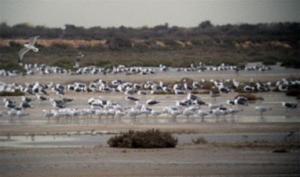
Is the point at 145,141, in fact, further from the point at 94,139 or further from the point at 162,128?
the point at 162,128

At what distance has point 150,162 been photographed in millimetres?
20266

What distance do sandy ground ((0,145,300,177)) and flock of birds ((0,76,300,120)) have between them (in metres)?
7.97

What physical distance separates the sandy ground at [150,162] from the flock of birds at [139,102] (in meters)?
7.97

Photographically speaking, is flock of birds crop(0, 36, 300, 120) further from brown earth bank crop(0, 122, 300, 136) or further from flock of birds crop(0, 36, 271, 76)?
brown earth bank crop(0, 122, 300, 136)

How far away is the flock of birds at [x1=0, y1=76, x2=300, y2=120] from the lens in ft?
102

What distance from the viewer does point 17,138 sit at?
86.7ft

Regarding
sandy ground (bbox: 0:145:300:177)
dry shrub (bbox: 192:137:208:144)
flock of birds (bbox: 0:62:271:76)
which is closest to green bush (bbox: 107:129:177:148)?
sandy ground (bbox: 0:145:300:177)

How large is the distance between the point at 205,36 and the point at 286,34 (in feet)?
61.7

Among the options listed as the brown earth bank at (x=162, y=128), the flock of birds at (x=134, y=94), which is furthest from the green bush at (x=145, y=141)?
the flock of birds at (x=134, y=94)

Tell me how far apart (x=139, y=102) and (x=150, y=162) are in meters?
17.4

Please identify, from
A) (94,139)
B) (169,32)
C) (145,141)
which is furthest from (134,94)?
(169,32)

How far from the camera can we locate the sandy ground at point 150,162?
18.8 meters

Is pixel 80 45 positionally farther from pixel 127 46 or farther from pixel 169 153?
pixel 169 153

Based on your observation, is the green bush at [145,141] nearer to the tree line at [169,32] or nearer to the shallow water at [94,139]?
the shallow water at [94,139]
